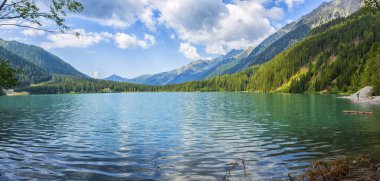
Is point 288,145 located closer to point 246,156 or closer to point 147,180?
point 246,156

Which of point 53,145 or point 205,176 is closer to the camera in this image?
point 205,176

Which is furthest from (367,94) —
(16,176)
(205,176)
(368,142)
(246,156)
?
(16,176)

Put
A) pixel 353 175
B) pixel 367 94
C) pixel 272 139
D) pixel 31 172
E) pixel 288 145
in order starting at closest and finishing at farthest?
pixel 353 175
pixel 31 172
pixel 288 145
pixel 272 139
pixel 367 94

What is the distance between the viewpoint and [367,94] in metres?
108

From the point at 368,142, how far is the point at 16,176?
29.5 metres

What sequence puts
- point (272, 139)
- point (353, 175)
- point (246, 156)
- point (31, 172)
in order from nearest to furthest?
point (353, 175) < point (31, 172) < point (246, 156) < point (272, 139)

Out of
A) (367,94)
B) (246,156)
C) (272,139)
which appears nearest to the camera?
(246,156)

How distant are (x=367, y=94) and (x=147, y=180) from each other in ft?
363

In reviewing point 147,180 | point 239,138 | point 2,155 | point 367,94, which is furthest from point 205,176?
point 367,94

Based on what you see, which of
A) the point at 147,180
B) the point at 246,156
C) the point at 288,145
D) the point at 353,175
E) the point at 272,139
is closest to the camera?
the point at 353,175

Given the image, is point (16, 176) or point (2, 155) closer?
point (16, 176)

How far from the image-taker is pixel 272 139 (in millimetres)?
32312

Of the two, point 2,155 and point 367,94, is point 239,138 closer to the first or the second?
point 2,155

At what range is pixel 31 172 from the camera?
19797mm
